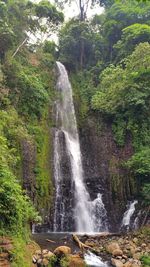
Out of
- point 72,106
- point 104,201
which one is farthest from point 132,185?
point 72,106

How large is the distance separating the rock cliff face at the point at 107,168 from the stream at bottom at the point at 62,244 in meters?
3.45

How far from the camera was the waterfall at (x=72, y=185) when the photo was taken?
1522 centimetres

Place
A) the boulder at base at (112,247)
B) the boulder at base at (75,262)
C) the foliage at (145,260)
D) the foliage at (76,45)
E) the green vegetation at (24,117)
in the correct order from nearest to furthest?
the green vegetation at (24,117)
the boulder at base at (75,262)
the foliage at (145,260)
the boulder at base at (112,247)
the foliage at (76,45)

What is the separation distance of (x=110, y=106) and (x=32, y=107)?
4973 mm

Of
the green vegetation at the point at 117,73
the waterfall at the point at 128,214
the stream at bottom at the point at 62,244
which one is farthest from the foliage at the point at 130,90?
the stream at bottom at the point at 62,244

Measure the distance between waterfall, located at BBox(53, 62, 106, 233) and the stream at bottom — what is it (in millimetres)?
1576

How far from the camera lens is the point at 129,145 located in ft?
63.0

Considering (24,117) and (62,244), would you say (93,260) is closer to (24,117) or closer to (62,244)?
(62,244)

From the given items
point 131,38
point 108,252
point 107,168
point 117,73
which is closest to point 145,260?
point 108,252

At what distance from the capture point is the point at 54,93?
2255 cm

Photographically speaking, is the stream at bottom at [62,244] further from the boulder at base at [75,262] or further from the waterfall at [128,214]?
the waterfall at [128,214]

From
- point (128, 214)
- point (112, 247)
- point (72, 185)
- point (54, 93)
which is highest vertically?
point (54, 93)

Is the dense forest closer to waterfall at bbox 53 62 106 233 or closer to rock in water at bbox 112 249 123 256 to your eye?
waterfall at bbox 53 62 106 233

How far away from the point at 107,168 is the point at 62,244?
7250 mm
